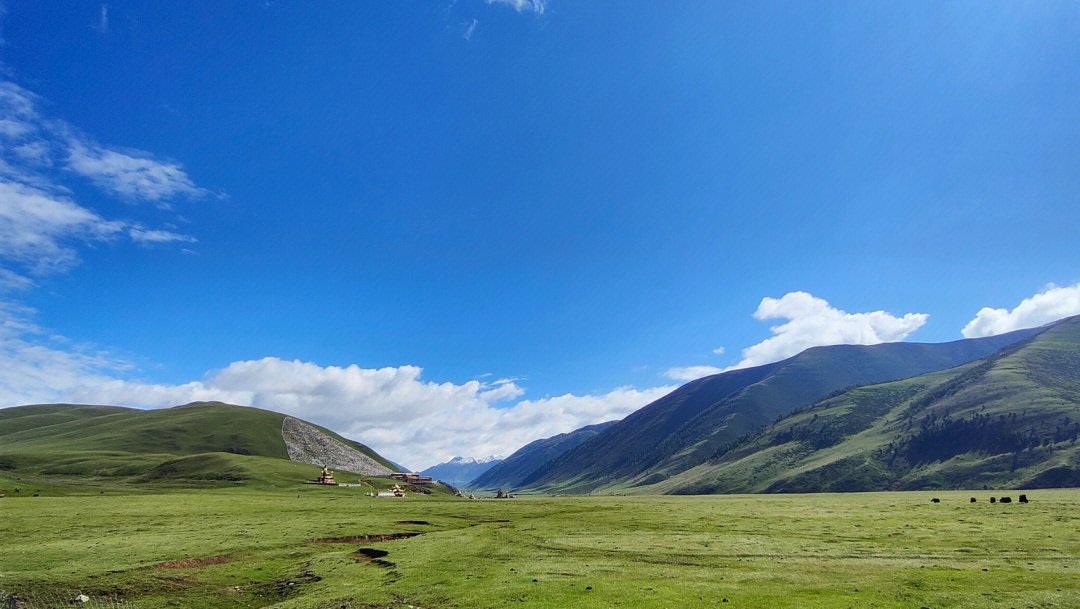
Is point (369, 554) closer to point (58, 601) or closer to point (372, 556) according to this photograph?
point (372, 556)

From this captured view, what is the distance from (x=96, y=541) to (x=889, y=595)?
189 feet

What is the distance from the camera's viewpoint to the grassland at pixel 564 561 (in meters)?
26.1

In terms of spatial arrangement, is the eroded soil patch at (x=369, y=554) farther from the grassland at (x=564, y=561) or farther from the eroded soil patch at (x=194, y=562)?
the eroded soil patch at (x=194, y=562)

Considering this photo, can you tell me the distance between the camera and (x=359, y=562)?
37.9 metres

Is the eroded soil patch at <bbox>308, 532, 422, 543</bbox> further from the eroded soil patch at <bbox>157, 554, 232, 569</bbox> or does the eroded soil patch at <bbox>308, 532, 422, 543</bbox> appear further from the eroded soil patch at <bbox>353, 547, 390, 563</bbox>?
the eroded soil patch at <bbox>157, 554, 232, 569</bbox>

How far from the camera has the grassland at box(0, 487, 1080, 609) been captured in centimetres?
2612

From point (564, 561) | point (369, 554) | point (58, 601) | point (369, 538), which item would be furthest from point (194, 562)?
point (564, 561)

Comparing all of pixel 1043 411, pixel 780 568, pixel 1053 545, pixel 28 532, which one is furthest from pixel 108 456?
pixel 1043 411

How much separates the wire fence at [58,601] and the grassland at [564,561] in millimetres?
942

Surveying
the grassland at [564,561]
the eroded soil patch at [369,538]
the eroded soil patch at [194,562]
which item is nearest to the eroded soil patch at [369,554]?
the grassland at [564,561]

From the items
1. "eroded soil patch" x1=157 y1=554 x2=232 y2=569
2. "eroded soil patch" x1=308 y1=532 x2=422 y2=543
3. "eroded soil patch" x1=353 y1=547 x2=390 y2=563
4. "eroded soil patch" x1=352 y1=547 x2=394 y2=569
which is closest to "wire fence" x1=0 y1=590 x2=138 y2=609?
"eroded soil patch" x1=157 y1=554 x2=232 y2=569

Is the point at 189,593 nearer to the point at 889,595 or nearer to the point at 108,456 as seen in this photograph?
the point at 889,595

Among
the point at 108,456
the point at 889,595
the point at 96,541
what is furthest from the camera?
the point at 108,456

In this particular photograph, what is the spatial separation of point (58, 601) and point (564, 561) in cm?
2955
